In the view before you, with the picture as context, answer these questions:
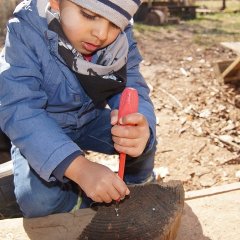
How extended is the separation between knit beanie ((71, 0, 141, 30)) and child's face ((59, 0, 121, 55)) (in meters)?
0.02

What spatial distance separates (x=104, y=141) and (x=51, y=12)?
711 millimetres

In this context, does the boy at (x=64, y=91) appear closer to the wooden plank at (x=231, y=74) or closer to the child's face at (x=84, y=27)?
the child's face at (x=84, y=27)

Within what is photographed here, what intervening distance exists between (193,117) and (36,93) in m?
2.35

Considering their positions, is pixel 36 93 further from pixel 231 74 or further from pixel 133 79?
pixel 231 74

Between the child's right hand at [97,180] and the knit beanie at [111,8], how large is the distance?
0.48 meters

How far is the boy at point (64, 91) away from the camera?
1383 millimetres

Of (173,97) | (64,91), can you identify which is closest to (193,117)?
(173,97)

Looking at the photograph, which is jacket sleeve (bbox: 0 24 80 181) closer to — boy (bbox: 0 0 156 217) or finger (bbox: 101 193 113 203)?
boy (bbox: 0 0 156 217)

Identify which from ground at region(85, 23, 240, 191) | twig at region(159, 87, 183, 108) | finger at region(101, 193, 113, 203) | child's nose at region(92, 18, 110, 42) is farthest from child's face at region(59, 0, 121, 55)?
twig at region(159, 87, 183, 108)

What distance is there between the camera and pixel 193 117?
12.1 feet

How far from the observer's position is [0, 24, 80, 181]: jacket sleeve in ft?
4.60

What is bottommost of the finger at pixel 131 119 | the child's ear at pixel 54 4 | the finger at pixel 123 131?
the finger at pixel 123 131

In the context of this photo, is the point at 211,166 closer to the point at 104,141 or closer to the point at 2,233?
the point at 104,141

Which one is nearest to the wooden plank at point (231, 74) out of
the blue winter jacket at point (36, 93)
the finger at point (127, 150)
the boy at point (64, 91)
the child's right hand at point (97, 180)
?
the boy at point (64, 91)
